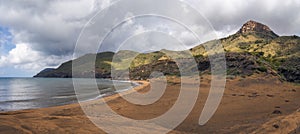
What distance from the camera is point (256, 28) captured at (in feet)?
470

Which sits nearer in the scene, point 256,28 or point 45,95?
point 45,95

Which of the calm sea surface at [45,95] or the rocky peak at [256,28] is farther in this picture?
the rocky peak at [256,28]

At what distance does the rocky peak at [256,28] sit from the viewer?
138750 mm

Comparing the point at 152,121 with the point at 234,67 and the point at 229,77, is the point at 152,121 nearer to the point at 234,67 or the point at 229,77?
the point at 229,77

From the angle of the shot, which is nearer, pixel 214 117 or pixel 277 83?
pixel 214 117

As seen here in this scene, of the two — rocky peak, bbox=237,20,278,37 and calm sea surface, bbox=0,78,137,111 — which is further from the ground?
rocky peak, bbox=237,20,278,37

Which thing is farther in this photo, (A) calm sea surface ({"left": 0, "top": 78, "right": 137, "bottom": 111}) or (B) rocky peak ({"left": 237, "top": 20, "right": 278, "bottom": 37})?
(B) rocky peak ({"left": 237, "top": 20, "right": 278, "bottom": 37})

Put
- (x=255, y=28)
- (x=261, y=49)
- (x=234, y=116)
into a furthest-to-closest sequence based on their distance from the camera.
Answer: (x=255, y=28) → (x=261, y=49) → (x=234, y=116)

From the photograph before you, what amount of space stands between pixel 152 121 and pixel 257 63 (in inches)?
1652

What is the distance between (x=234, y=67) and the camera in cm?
5334

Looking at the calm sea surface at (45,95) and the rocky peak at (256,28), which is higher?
the rocky peak at (256,28)

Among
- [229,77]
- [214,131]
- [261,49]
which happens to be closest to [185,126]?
[214,131]

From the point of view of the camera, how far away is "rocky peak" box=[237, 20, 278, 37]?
138750 millimetres

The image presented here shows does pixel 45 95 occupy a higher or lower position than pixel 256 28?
lower
